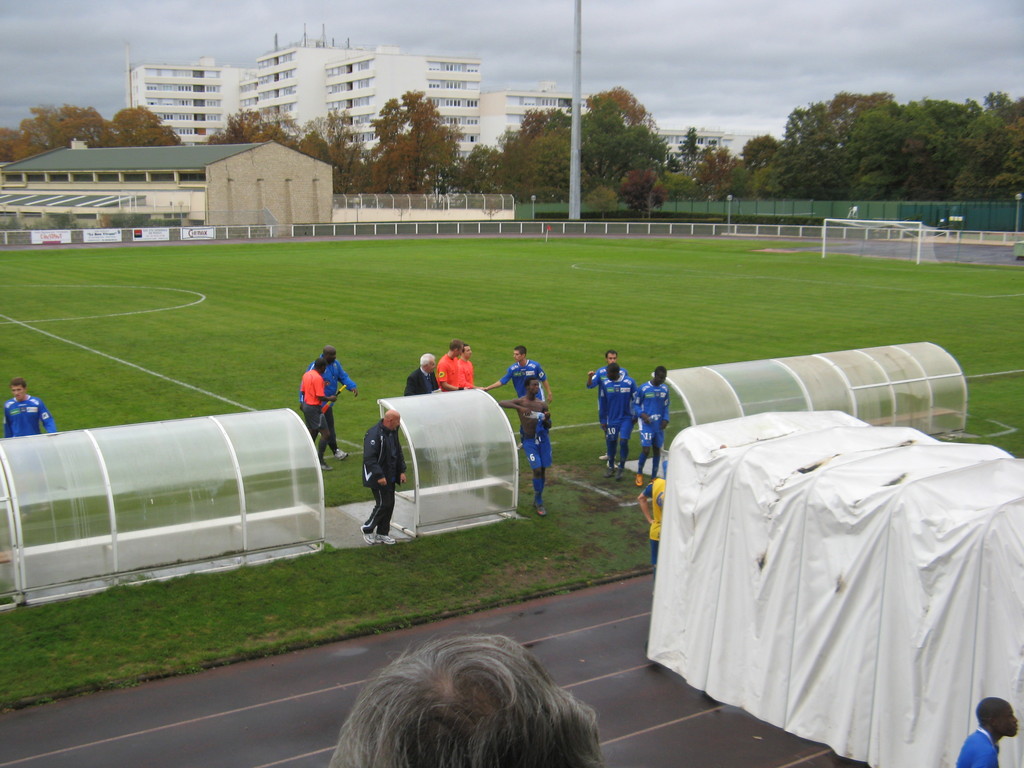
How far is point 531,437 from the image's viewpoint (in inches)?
539

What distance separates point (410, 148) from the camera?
308 feet

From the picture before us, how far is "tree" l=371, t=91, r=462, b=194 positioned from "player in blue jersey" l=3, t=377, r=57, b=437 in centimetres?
8346

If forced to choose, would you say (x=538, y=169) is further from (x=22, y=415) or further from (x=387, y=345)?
(x=22, y=415)

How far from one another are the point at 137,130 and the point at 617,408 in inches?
4778

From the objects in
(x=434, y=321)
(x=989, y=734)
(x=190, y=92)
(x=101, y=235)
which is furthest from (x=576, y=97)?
(x=190, y=92)

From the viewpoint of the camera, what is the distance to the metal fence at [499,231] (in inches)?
2616

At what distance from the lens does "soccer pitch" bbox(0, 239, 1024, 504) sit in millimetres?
21016

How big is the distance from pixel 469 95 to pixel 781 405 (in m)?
128

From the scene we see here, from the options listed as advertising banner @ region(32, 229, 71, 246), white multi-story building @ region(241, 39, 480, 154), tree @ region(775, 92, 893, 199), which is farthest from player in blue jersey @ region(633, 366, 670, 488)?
white multi-story building @ region(241, 39, 480, 154)

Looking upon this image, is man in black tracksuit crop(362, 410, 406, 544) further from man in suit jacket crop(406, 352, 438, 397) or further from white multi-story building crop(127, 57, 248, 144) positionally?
white multi-story building crop(127, 57, 248, 144)

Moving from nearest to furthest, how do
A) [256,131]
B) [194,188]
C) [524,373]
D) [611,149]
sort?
1. [524,373]
2. [194,188]
3. [611,149]
4. [256,131]

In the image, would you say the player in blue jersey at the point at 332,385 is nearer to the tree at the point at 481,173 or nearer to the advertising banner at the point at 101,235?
the advertising banner at the point at 101,235

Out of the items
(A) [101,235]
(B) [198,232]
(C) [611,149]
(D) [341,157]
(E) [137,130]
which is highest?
(E) [137,130]

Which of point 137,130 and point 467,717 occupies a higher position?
point 137,130
